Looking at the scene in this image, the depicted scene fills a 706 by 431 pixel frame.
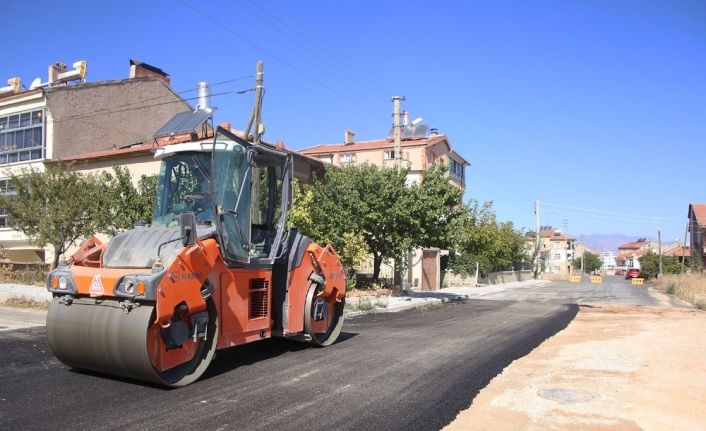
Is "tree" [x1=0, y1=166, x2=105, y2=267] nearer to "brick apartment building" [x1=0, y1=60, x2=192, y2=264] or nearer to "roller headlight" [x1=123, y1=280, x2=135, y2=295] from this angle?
"brick apartment building" [x1=0, y1=60, x2=192, y2=264]

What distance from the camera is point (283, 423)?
5.31 meters

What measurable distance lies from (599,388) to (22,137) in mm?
30080

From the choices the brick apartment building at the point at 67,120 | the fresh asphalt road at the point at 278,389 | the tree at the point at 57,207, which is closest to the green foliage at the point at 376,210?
the tree at the point at 57,207

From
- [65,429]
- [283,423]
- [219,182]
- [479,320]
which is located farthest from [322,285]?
[479,320]

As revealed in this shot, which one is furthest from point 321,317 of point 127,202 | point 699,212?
point 699,212

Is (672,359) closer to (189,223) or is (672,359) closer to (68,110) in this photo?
(189,223)

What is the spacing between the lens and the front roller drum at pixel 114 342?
5949 mm

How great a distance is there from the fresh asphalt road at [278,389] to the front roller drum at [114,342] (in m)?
0.21

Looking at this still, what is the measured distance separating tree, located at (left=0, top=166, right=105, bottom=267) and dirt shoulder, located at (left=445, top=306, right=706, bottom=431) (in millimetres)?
15142

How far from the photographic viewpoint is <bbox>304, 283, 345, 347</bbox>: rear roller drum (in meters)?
8.93

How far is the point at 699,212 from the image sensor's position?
67.6 metres

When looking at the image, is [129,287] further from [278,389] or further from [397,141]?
[397,141]

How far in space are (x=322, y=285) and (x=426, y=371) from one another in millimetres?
2339

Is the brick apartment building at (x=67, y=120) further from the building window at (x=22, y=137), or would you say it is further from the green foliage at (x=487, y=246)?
the green foliage at (x=487, y=246)
